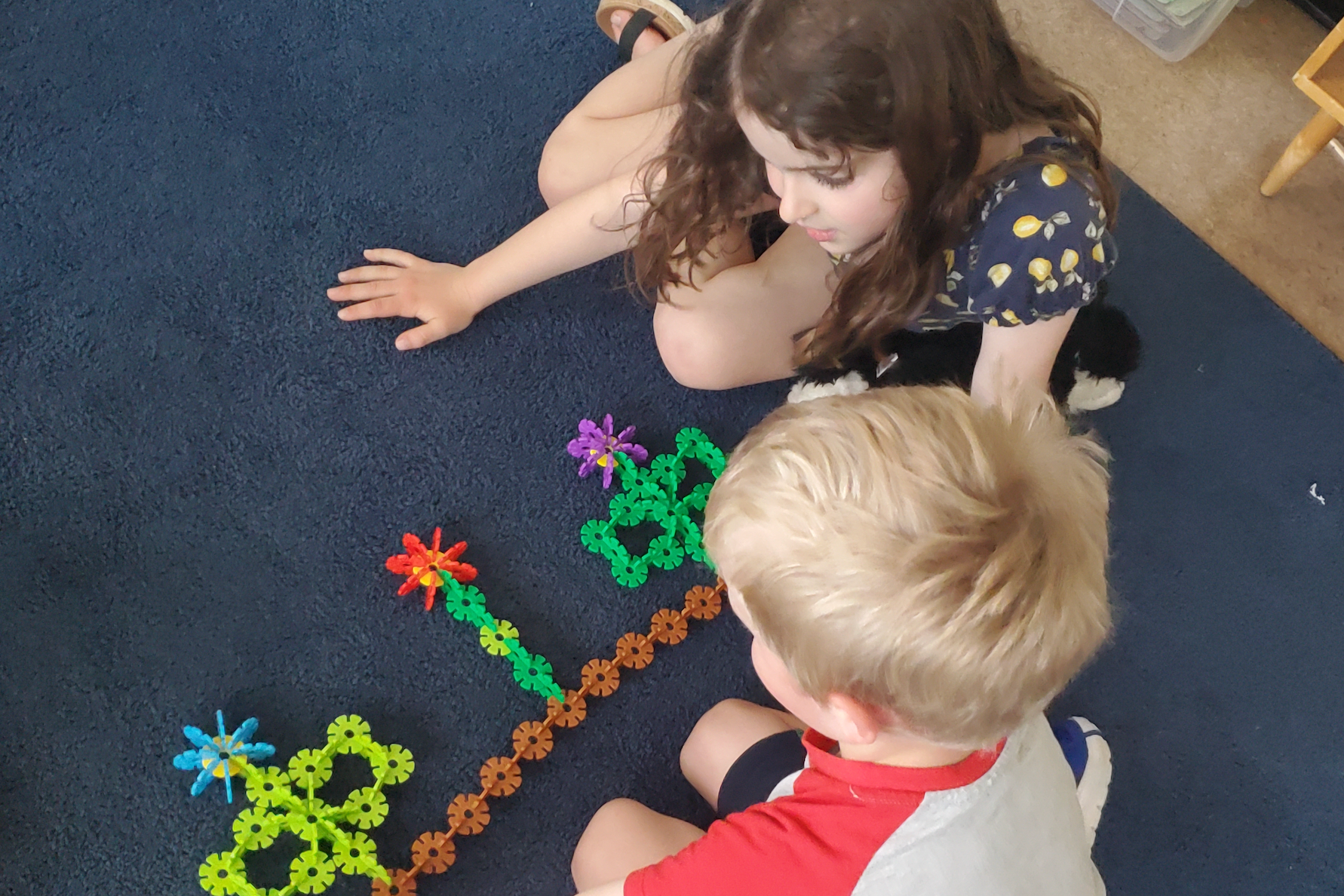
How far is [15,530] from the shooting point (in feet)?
3.02

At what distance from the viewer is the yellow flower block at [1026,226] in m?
0.77

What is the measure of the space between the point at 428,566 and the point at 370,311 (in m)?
0.28

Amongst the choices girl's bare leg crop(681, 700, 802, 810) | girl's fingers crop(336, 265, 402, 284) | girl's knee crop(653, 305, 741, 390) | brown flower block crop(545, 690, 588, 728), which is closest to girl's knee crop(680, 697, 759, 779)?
girl's bare leg crop(681, 700, 802, 810)

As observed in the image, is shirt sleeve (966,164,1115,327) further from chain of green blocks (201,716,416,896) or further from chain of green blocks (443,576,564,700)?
chain of green blocks (201,716,416,896)

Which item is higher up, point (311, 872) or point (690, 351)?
point (690, 351)

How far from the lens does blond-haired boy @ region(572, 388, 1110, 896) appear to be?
52 cm

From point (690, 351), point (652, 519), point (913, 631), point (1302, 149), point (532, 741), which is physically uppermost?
point (1302, 149)

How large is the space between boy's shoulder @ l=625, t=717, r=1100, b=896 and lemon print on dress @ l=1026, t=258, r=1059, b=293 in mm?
338

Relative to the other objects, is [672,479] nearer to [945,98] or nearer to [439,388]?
[439,388]

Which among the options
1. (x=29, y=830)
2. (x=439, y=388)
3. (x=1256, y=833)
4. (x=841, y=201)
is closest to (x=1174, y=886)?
(x=1256, y=833)

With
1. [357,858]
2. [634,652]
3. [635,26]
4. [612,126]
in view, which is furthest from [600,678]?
[635,26]

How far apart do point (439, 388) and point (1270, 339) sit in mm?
938

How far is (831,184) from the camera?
703 millimetres

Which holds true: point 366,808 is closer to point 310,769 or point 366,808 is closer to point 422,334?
point 310,769
